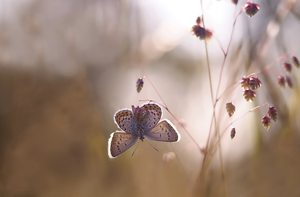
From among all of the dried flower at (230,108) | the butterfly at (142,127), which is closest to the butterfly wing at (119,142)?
the butterfly at (142,127)

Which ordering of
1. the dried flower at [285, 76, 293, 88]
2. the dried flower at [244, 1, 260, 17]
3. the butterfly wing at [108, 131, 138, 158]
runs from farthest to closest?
1. the dried flower at [285, 76, 293, 88]
2. the dried flower at [244, 1, 260, 17]
3. the butterfly wing at [108, 131, 138, 158]

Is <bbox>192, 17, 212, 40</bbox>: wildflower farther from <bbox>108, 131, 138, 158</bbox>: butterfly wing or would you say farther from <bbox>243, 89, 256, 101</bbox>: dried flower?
<bbox>108, 131, 138, 158</bbox>: butterfly wing

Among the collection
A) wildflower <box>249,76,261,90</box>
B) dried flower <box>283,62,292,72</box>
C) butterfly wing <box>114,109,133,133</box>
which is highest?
dried flower <box>283,62,292,72</box>

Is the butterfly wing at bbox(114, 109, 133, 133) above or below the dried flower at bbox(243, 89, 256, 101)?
below

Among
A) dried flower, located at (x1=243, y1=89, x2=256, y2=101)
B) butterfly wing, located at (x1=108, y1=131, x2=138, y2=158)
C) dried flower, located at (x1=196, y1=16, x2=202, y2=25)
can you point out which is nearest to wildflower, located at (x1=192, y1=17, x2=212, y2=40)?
dried flower, located at (x1=196, y1=16, x2=202, y2=25)

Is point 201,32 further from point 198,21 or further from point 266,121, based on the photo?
point 266,121

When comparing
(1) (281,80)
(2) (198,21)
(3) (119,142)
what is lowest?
(3) (119,142)

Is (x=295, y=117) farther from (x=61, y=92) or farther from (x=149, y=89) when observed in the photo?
(x=61, y=92)

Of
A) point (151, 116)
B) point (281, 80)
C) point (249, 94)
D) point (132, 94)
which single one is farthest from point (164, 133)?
point (132, 94)
